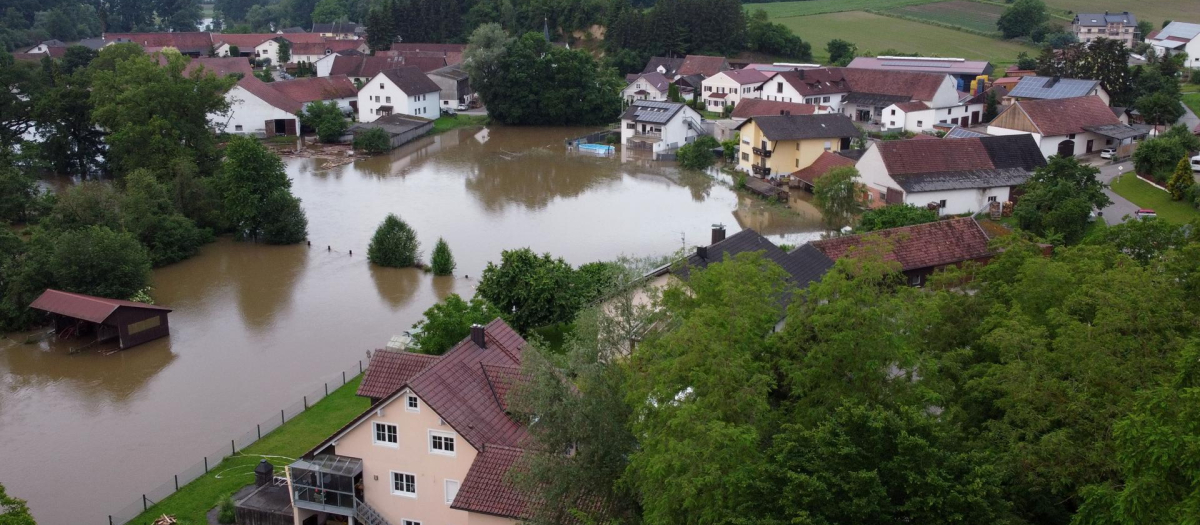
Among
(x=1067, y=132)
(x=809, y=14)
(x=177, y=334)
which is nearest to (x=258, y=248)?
(x=177, y=334)

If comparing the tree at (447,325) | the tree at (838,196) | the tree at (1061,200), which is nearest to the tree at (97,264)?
the tree at (447,325)

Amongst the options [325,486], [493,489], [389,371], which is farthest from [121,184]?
[493,489]

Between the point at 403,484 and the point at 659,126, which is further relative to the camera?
the point at 659,126

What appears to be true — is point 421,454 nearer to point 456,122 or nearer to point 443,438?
point 443,438

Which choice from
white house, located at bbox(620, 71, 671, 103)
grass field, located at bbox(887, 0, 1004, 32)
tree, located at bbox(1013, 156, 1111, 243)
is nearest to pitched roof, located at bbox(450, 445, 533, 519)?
tree, located at bbox(1013, 156, 1111, 243)

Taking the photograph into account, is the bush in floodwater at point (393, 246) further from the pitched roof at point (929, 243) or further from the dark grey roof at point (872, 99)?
the dark grey roof at point (872, 99)

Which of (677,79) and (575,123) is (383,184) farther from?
(677,79)
